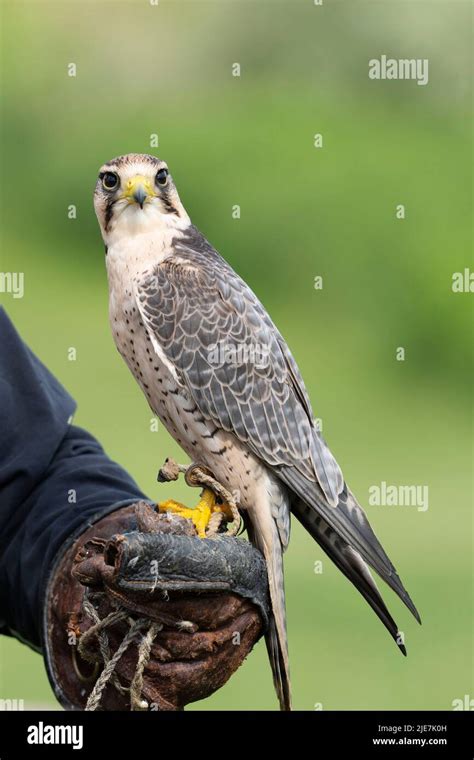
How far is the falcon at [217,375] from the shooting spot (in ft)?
7.32

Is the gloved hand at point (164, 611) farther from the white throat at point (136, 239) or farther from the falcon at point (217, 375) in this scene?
the white throat at point (136, 239)

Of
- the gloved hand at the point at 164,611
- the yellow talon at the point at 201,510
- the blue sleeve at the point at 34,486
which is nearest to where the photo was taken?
the gloved hand at the point at 164,611

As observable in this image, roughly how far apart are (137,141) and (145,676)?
21.7 ft

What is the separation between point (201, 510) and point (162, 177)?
0.67m

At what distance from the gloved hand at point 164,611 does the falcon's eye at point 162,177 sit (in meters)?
0.64

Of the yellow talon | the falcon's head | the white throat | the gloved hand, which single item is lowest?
the gloved hand

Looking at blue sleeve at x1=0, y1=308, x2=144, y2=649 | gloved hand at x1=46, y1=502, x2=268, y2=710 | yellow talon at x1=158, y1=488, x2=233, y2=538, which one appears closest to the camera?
gloved hand at x1=46, y1=502, x2=268, y2=710

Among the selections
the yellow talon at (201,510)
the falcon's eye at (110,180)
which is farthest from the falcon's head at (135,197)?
the yellow talon at (201,510)

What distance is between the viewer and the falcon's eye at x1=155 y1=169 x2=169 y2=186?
2.26 metres

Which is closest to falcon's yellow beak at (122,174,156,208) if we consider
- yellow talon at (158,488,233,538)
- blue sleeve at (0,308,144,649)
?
yellow talon at (158,488,233,538)

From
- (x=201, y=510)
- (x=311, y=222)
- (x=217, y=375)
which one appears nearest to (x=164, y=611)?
(x=201, y=510)

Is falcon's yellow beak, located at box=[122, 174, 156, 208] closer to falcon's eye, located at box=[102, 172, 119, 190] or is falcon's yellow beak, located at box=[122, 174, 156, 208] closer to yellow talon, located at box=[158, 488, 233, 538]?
falcon's eye, located at box=[102, 172, 119, 190]

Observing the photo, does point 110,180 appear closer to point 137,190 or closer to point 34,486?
point 137,190
